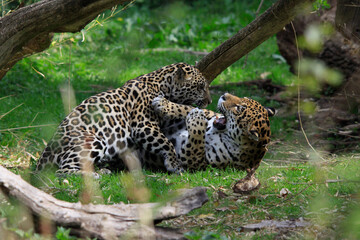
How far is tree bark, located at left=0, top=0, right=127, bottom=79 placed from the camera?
5609 millimetres

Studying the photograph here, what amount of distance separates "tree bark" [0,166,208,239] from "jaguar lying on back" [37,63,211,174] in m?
2.49

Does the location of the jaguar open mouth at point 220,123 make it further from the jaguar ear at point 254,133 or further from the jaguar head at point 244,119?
the jaguar ear at point 254,133

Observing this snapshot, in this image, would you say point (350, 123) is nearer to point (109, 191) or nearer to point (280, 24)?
point (280, 24)

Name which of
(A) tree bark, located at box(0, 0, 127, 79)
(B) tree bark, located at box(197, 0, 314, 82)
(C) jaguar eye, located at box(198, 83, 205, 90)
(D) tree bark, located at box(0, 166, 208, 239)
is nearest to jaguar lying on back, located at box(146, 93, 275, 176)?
(C) jaguar eye, located at box(198, 83, 205, 90)

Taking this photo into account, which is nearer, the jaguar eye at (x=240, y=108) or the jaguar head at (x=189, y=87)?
the jaguar eye at (x=240, y=108)

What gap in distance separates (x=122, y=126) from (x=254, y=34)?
2594mm

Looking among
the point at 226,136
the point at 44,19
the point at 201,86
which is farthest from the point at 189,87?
the point at 44,19

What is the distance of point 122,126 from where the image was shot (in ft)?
24.5

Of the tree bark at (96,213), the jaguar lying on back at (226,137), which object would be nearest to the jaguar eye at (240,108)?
the jaguar lying on back at (226,137)

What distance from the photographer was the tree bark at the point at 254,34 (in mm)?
7121

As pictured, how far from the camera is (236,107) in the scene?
7270mm

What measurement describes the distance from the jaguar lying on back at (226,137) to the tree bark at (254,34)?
115 cm

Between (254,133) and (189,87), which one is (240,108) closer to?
(254,133)

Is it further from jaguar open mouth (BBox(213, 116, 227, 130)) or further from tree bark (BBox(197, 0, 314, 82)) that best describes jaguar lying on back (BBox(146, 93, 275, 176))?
tree bark (BBox(197, 0, 314, 82))
